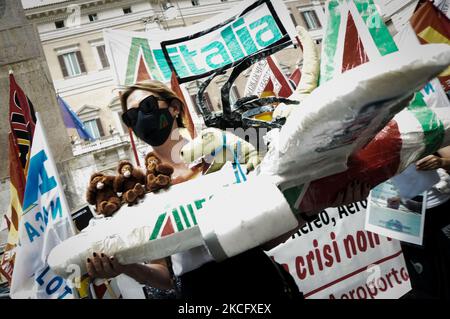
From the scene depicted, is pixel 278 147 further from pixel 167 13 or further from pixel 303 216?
pixel 167 13

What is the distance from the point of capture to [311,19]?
2.53 meters

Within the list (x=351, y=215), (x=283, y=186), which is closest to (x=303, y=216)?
(x=283, y=186)

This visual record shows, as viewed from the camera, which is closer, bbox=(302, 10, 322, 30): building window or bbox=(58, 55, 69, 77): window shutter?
bbox=(302, 10, 322, 30): building window

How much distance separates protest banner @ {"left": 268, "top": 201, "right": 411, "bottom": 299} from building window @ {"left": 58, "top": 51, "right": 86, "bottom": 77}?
307cm

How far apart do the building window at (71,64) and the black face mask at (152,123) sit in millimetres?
2633

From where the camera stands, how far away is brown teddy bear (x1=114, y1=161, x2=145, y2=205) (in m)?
0.84

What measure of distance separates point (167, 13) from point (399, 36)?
1.65 m

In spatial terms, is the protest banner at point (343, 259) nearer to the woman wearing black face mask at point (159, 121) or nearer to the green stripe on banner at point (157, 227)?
the woman wearing black face mask at point (159, 121)

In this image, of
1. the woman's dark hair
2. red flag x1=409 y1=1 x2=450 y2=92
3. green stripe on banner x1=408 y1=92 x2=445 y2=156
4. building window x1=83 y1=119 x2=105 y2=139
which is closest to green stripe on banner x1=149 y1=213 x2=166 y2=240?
the woman's dark hair

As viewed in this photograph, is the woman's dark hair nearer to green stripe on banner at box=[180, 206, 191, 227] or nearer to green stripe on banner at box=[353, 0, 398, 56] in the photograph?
green stripe on banner at box=[180, 206, 191, 227]

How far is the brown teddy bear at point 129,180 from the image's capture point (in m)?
0.84

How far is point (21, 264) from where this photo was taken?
1.23 meters

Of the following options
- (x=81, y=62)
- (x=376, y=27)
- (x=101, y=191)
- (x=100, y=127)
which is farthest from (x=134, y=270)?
(x=100, y=127)
